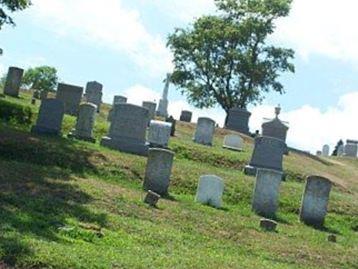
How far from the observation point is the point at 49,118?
73.5 feet

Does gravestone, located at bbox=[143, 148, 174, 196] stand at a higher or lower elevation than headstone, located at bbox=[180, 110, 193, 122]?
Result: lower

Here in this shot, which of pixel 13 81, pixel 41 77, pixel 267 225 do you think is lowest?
pixel 267 225

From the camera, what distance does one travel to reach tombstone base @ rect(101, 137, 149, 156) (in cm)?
2216

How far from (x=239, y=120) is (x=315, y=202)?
22.7 meters

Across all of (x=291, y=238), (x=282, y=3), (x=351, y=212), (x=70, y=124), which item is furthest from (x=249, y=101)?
(x=291, y=238)

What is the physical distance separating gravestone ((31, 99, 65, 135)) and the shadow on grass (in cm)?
509

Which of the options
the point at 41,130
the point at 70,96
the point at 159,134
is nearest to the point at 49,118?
the point at 41,130

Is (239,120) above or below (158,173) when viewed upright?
above

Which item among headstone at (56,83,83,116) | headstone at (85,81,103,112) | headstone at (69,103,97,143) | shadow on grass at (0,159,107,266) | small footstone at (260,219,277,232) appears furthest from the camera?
headstone at (85,81,103,112)

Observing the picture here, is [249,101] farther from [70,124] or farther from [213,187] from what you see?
[213,187]

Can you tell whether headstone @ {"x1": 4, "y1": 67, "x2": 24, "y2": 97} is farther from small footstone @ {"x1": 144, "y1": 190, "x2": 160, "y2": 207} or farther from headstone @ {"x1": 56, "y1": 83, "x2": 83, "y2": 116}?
small footstone @ {"x1": 144, "y1": 190, "x2": 160, "y2": 207}

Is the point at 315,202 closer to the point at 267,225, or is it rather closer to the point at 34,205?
the point at 267,225

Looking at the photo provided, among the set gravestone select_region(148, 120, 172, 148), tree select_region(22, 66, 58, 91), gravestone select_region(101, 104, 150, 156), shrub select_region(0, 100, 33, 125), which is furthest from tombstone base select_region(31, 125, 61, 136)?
tree select_region(22, 66, 58, 91)

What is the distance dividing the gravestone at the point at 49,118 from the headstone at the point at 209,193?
671 centimetres
